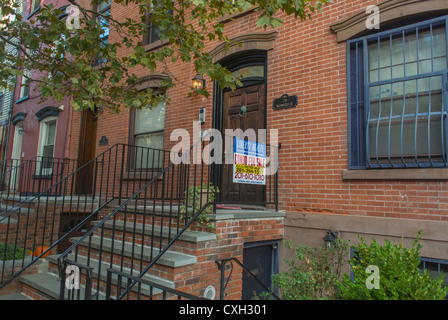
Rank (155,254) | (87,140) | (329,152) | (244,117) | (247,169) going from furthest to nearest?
(87,140), (244,117), (329,152), (247,169), (155,254)

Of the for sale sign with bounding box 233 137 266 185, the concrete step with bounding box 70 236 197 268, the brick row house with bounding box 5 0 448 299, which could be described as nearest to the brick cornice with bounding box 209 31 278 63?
the brick row house with bounding box 5 0 448 299

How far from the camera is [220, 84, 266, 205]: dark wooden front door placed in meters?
5.66

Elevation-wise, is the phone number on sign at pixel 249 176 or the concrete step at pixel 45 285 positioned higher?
the phone number on sign at pixel 249 176

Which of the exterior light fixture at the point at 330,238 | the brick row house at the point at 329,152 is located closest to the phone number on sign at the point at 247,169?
the brick row house at the point at 329,152

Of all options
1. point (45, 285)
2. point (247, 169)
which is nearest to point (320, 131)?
point (247, 169)

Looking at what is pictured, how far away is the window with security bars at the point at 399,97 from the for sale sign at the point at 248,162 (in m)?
1.27

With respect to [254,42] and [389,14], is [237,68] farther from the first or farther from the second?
[389,14]

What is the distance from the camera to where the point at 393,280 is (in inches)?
111

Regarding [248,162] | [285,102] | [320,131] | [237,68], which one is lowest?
[248,162]

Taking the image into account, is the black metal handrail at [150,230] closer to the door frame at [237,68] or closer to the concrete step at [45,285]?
the concrete step at [45,285]

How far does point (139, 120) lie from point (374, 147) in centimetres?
547

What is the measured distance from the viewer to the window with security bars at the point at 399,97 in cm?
401

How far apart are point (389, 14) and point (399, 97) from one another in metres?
1.14
